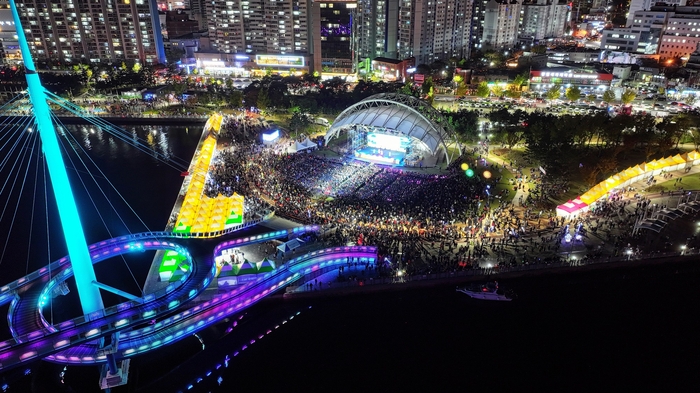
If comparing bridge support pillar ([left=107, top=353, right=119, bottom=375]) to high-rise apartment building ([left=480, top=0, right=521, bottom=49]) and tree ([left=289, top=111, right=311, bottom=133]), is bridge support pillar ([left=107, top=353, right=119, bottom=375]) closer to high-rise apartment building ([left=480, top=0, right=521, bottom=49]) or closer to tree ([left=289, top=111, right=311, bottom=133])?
tree ([left=289, top=111, right=311, bottom=133])

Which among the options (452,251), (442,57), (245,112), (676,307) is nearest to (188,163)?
(245,112)

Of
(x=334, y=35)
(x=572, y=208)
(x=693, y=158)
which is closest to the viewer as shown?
(x=572, y=208)

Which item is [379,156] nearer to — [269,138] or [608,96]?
[269,138]

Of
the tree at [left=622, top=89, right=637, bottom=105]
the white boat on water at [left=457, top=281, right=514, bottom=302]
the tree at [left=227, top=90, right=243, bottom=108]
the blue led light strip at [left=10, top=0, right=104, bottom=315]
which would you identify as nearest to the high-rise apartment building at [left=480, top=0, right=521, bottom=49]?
the tree at [left=622, top=89, right=637, bottom=105]

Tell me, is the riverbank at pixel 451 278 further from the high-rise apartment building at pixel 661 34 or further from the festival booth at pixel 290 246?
the high-rise apartment building at pixel 661 34

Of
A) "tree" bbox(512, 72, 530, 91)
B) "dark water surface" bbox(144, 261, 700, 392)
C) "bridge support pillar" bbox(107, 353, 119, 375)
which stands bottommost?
"dark water surface" bbox(144, 261, 700, 392)

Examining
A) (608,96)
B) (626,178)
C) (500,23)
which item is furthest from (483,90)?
(500,23)
